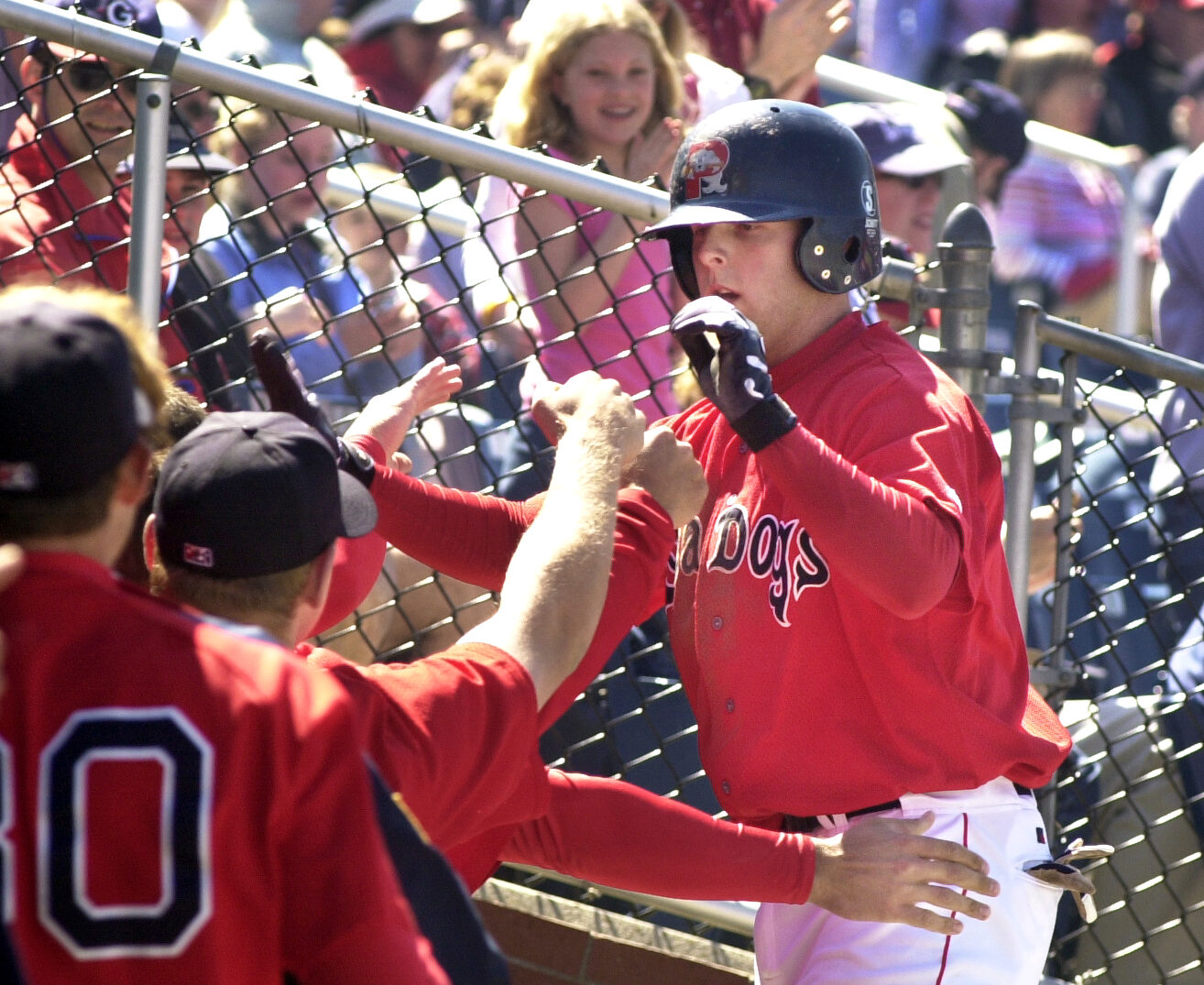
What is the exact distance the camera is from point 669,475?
260 centimetres

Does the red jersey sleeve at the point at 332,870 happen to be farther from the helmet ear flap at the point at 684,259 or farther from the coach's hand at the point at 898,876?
the helmet ear flap at the point at 684,259

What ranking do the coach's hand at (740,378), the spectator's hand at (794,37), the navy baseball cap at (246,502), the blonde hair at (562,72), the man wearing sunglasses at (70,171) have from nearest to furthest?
the navy baseball cap at (246,502) → the coach's hand at (740,378) → the man wearing sunglasses at (70,171) → the blonde hair at (562,72) → the spectator's hand at (794,37)

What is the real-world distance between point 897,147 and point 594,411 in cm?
289

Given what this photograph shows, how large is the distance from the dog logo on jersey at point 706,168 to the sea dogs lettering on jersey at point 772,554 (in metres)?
0.54

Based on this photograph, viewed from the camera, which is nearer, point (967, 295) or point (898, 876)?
point (898, 876)

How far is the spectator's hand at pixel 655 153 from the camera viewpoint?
4.16 metres

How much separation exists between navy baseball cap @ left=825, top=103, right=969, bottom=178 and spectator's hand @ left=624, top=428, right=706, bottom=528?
2656mm

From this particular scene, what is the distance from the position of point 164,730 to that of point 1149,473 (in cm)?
497

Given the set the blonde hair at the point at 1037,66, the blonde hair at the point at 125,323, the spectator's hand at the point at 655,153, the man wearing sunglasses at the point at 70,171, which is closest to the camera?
the blonde hair at the point at 125,323

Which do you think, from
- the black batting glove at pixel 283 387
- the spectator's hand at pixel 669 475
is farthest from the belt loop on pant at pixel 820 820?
the black batting glove at pixel 283 387

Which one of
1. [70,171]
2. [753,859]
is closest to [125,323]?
[753,859]

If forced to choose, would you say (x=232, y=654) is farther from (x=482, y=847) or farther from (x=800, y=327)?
(x=800, y=327)

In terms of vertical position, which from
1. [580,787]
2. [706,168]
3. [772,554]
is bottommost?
[580,787]

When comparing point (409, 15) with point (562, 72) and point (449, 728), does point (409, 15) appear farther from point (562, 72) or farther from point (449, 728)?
point (449, 728)
